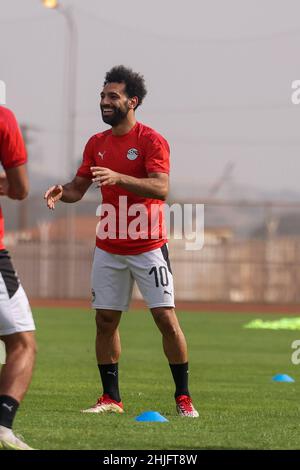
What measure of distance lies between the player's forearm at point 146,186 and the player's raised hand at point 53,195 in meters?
0.53

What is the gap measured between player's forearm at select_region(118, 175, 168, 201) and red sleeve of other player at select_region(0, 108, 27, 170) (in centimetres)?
215

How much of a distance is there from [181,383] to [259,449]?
2404 millimetres

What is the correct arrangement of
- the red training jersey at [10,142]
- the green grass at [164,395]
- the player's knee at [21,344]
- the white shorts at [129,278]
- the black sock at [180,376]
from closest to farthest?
the red training jersey at [10,142]
the player's knee at [21,344]
the green grass at [164,395]
the white shorts at [129,278]
the black sock at [180,376]

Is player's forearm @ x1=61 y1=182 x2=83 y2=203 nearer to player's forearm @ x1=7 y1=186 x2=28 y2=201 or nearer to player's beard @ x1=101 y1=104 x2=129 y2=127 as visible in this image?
player's beard @ x1=101 y1=104 x2=129 y2=127

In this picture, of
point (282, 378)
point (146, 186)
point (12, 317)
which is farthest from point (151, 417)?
point (282, 378)

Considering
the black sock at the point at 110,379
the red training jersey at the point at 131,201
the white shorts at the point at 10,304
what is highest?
the red training jersey at the point at 131,201

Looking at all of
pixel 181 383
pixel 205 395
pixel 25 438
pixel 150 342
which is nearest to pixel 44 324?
pixel 150 342

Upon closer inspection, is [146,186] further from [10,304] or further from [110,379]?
[10,304]

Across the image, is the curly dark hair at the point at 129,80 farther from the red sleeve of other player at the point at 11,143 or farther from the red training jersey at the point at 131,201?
the red sleeve of other player at the point at 11,143

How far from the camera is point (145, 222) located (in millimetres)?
10156

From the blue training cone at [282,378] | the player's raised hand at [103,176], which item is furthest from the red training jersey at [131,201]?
the blue training cone at [282,378]

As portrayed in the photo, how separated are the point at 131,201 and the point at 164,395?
2641mm

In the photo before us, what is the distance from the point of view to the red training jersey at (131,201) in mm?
10102
